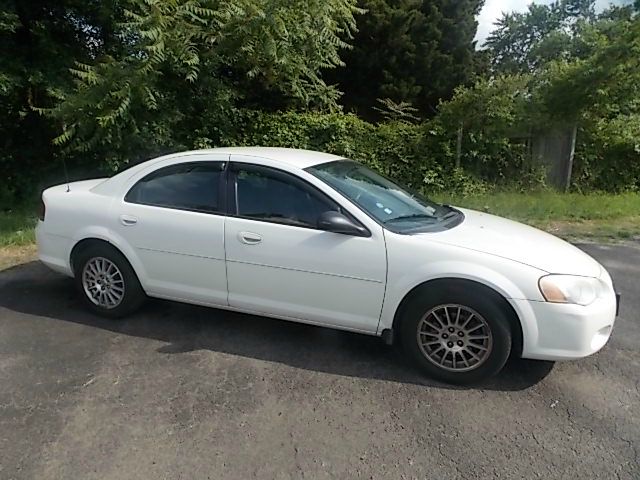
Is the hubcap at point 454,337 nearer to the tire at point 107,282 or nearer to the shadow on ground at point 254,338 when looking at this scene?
the shadow on ground at point 254,338

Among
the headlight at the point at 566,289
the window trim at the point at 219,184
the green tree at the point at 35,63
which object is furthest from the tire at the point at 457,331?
the green tree at the point at 35,63

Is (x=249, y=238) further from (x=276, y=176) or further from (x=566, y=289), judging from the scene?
(x=566, y=289)

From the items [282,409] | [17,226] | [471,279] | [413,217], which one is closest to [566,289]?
[471,279]

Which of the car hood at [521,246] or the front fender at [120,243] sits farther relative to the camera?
the front fender at [120,243]

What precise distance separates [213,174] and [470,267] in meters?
2.06

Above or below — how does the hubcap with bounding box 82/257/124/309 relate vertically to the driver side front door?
below

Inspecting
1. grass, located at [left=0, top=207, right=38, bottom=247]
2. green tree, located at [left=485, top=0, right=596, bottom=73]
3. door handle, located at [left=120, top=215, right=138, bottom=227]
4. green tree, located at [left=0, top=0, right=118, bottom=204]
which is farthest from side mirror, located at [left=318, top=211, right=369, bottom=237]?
green tree, located at [left=485, top=0, right=596, bottom=73]

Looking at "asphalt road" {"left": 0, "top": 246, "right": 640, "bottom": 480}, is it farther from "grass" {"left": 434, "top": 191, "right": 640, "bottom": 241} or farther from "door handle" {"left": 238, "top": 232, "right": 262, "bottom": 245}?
"grass" {"left": 434, "top": 191, "right": 640, "bottom": 241}

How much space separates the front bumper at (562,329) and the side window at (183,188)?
91.9 inches

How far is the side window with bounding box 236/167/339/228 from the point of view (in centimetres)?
320

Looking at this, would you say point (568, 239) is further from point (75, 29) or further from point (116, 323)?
point (75, 29)

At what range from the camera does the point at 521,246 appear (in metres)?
3.01

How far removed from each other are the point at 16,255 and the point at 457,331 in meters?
5.48

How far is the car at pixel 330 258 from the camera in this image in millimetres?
2783
